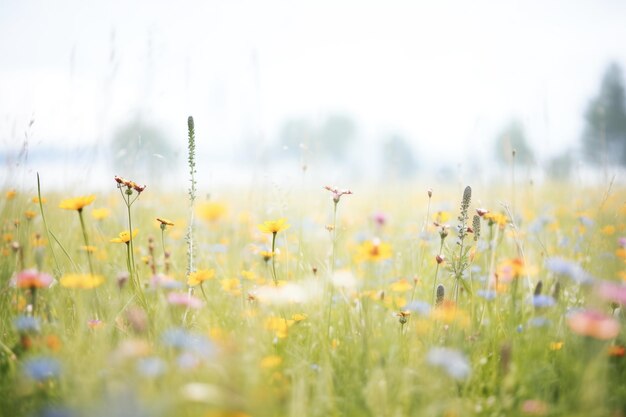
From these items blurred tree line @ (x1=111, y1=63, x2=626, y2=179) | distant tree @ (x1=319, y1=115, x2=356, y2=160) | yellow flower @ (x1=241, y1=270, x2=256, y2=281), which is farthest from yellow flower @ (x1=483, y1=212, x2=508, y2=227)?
Answer: distant tree @ (x1=319, y1=115, x2=356, y2=160)

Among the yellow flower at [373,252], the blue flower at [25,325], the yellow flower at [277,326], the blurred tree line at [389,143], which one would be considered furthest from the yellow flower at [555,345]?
the blue flower at [25,325]

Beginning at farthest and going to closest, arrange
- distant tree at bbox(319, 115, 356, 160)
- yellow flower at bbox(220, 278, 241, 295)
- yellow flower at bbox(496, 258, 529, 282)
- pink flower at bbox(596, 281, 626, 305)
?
1. distant tree at bbox(319, 115, 356, 160)
2. yellow flower at bbox(220, 278, 241, 295)
3. yellow flower at bbox(496, 258, 529, 282)
4. pink flower at bbox(596, 281, 626, 305)

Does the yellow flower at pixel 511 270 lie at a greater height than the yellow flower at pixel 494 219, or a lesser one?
lesser

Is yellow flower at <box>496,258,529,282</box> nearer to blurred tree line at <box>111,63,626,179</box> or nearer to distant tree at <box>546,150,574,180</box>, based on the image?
blurred tree line at <box>111,63,626,179</box>

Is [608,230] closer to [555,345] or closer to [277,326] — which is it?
[555,345]

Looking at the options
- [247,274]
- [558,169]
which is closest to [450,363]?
[247,274]

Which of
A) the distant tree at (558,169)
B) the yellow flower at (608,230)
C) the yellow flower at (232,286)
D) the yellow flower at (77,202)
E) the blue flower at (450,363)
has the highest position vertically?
the distant tree at (558,169)

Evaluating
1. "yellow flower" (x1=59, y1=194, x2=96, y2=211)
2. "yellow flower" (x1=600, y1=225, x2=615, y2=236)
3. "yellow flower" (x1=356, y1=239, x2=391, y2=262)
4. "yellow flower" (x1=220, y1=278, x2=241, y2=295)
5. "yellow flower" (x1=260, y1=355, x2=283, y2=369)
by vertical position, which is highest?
"yellow flower" (x1=59, y1=194, x2=96, y2=211)

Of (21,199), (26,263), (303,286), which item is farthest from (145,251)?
(303,286)

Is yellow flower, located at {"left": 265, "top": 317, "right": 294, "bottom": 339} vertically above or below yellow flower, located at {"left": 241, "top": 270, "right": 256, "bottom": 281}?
below

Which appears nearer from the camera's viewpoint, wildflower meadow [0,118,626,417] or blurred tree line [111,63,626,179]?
wildflower meadow [0,118,626,417]

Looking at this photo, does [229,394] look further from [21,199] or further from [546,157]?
[546,157]

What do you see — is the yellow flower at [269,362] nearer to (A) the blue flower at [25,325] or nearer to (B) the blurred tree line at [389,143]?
(A) the blue flower at [25,325]

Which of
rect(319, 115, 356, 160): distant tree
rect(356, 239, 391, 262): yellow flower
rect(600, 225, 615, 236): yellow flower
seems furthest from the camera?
rect(319, 115, 356, 160): distant tree
